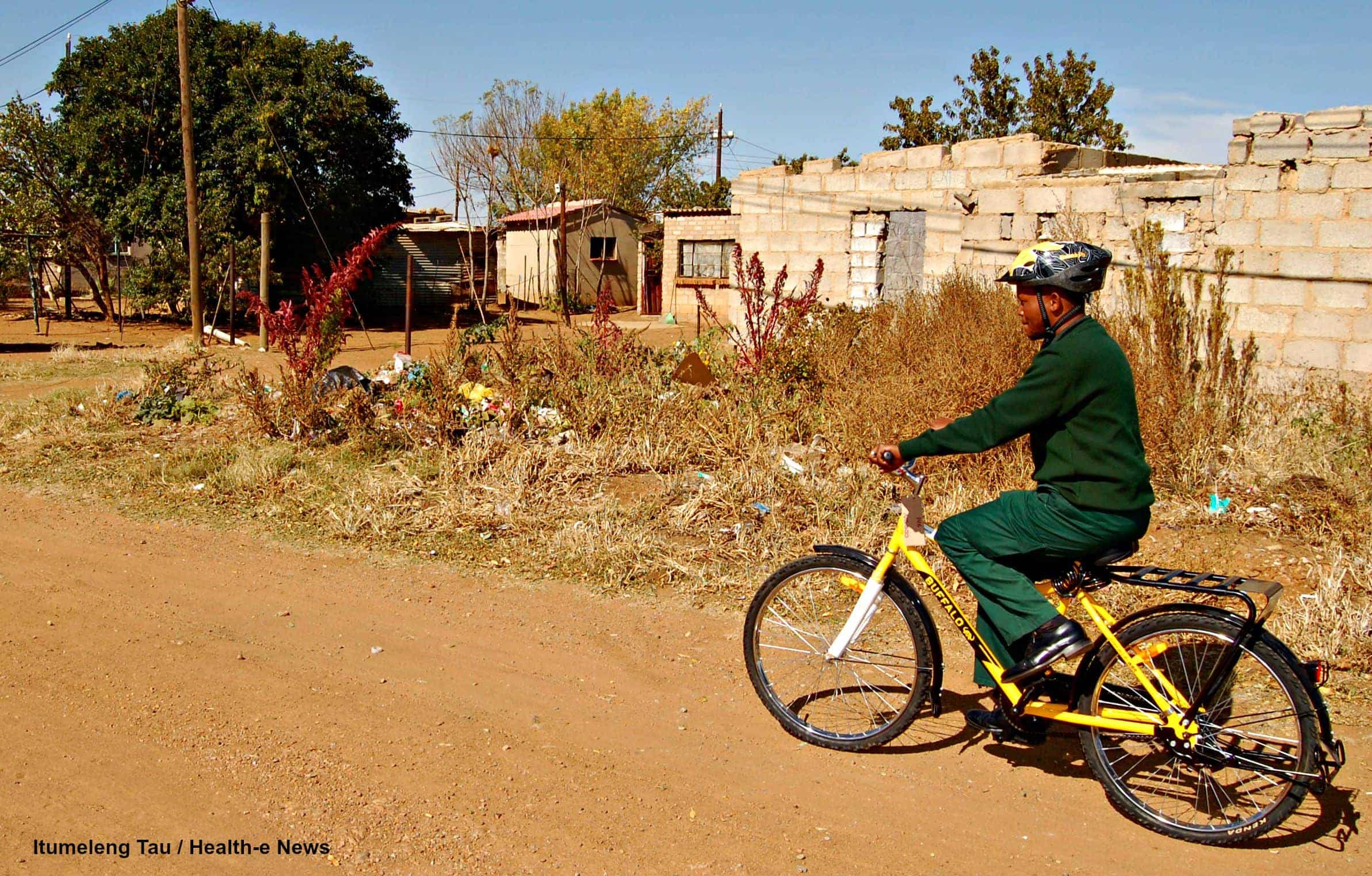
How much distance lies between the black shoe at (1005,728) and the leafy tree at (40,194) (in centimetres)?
2616

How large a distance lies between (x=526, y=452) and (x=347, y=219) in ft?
66.3

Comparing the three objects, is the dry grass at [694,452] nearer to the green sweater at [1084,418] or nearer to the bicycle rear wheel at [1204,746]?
the bicycle rear wheel at [1204,746]

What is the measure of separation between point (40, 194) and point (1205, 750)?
2860 centimetres

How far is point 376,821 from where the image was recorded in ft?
10.9

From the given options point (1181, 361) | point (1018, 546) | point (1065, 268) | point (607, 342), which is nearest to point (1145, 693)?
point (1018, 546)

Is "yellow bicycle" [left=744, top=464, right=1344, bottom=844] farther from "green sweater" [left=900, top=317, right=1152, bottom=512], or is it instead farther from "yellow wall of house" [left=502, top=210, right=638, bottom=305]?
"yellow wall of house" [left=502, top=210, right=638, bottom=305]

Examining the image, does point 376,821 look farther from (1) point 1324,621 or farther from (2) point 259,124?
(2) point 259,124

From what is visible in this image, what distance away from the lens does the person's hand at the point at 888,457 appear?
142 inches

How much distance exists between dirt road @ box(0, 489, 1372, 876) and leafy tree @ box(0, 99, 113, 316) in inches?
923

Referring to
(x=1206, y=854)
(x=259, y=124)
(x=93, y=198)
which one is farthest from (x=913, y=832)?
(x=93, y=198)

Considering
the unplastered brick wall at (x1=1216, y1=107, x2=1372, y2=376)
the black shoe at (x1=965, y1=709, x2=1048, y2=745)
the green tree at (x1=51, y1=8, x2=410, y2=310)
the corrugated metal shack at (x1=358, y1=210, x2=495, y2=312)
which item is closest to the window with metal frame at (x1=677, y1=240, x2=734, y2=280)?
the corrugated metal shack at (x1=358, y1=210, x2=495, y2=312)

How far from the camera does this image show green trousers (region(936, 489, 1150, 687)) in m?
3.34

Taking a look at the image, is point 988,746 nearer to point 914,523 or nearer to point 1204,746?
point 1204,746

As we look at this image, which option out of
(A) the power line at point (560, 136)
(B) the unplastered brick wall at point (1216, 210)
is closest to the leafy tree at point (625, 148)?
(A) the power line at point (560, 136)
